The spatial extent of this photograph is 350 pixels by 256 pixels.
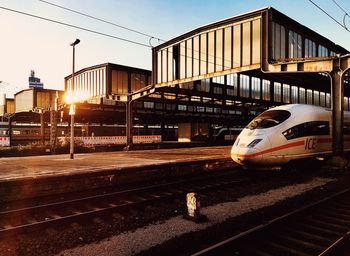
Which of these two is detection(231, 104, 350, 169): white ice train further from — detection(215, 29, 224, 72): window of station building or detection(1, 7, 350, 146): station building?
detection(215, 29, 224, 72): window of station building

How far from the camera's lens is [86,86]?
1550 inches

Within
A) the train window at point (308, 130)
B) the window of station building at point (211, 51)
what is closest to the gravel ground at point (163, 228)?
the train window at point (308, 130)

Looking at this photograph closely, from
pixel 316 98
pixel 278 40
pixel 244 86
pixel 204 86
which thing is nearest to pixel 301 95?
pixel 316 98

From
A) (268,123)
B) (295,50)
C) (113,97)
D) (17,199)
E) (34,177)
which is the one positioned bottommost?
(17,199)

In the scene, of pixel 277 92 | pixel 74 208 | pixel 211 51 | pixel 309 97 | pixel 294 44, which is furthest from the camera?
pixel 309 97

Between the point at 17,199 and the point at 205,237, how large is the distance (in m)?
7.31

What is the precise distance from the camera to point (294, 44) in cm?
2400

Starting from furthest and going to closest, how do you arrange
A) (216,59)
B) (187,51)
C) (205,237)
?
(187,51) < (216,59) < (205,237)

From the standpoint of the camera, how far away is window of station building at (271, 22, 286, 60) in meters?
21.1

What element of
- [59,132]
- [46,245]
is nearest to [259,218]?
[46,245]

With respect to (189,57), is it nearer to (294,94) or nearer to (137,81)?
(137,81)

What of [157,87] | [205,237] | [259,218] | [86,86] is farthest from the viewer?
[86,86]

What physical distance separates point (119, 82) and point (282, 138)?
2701 cm

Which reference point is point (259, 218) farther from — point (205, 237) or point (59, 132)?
point (59, 132)
